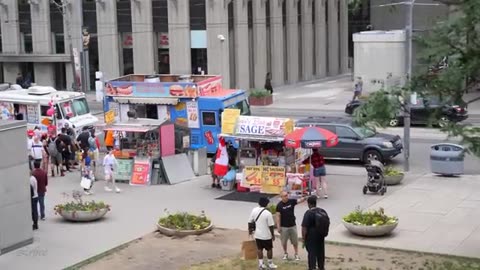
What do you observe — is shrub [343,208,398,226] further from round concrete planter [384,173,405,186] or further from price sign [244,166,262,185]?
round concrete planter [384,173,405,186]

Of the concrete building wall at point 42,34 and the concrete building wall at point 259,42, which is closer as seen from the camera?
the concrete building wall at point 259,42

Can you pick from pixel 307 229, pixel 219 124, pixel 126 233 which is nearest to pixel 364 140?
pixel 219 124

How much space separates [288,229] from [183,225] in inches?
142

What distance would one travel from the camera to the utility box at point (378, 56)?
4669cm

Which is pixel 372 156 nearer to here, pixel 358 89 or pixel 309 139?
pixel 309 139

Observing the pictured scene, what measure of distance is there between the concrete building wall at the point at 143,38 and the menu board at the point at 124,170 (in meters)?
26.4

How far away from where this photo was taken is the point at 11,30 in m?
55.2

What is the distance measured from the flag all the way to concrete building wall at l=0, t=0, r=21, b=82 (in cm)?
3528

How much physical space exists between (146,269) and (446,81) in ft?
25.5

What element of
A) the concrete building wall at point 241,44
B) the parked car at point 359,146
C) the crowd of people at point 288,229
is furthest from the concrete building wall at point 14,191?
the concrete building wall at point 241,44

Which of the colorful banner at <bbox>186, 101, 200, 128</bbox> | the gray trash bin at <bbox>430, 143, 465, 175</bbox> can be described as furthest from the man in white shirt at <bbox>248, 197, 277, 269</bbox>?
the colorful banner at <bbox>186, 101, 200, 128</bbox>

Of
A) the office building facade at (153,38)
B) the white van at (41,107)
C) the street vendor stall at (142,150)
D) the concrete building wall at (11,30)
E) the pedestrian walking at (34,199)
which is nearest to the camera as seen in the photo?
the pedestrian walking at (34,199)

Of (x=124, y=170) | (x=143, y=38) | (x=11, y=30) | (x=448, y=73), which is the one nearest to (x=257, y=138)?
(x=124, y=170)

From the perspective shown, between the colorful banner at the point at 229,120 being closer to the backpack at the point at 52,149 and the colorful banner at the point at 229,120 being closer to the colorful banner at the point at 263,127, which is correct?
the colorful banner at the point at 263,127
